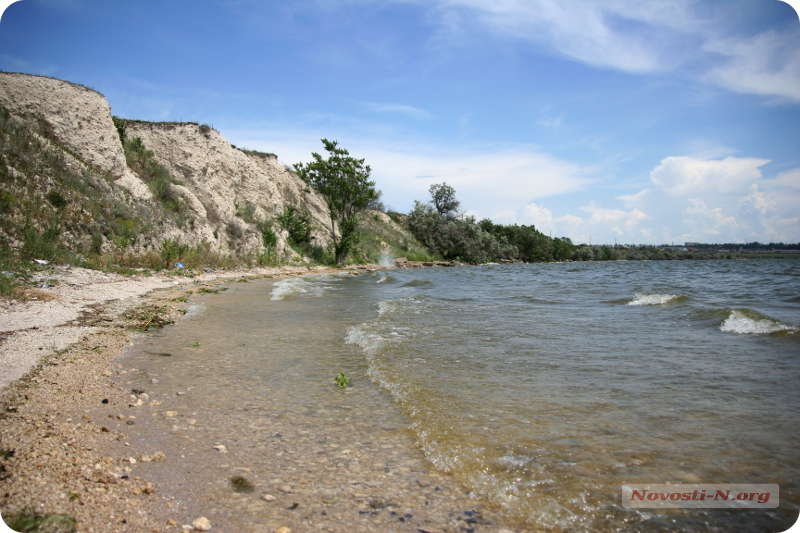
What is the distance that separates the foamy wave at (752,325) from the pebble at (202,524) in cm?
939

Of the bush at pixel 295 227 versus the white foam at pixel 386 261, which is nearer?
the bush at pixel 295 227

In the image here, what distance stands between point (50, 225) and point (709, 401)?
18.7 meters

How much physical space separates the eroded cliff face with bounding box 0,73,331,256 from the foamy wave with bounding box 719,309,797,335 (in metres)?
19.9

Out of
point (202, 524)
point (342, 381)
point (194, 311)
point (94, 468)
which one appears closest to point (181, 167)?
point (194, 311)

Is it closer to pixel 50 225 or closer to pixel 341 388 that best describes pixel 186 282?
pixel 50 225

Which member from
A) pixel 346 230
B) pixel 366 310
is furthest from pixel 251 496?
pixel 346 230

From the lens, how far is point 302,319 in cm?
945

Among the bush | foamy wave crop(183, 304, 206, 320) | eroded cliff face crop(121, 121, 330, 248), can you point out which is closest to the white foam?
eroded cliff face crop(121, 121, 330, 248)

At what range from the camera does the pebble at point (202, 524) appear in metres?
2.22

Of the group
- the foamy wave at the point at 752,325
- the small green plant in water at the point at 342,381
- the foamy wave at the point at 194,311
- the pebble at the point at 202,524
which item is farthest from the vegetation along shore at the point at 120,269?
the foamy wave at the point at 752,325

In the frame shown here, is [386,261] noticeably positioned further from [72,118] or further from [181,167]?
[72,118]

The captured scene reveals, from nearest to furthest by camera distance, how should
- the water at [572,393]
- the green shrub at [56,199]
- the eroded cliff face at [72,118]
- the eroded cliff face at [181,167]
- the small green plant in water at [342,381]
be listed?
1. the water at [572,393]
2. the small green plant in water at [342,381]
3. the green shrub at [56,199]
4. the eroded cliff face at [72,118]
5. the eroded cliff face at [181,167]

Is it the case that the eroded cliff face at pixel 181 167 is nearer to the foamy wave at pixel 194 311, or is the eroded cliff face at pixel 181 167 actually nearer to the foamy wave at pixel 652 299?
the foamy wave at pixel 194 311

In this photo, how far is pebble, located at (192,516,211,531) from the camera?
7.30 ft
